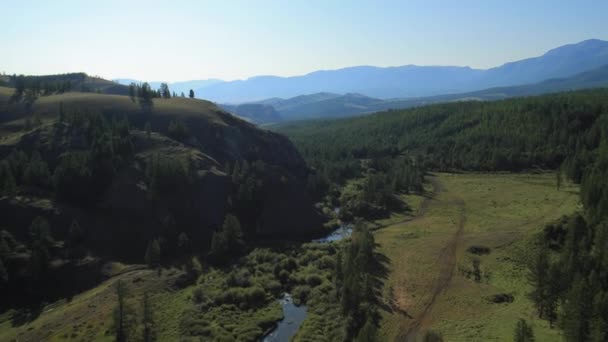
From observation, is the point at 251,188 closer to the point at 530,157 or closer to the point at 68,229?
the point at 68,229

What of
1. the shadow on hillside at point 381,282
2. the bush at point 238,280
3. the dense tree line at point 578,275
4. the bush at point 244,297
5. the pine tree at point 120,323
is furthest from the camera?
the bush at point 238,280

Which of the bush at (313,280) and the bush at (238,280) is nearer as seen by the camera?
the bush at (238,280)

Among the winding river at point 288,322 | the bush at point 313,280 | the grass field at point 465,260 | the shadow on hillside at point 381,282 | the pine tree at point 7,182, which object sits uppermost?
the pine tree at point 7,182

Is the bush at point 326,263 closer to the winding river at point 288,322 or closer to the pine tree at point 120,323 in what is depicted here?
the winding river at point 288,322

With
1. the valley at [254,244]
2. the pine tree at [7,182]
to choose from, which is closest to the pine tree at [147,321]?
the valley at [254,244]

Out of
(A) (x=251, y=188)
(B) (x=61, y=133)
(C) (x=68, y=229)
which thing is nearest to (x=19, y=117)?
(B) (x=61, y=133)

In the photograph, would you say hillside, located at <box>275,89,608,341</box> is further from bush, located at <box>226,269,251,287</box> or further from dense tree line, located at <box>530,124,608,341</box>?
bush, located at <box>226,269,251,287</box>

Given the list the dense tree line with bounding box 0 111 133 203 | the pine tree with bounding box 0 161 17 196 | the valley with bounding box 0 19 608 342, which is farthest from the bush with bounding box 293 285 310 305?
the pine tree with bounding box 0 161 17 196
